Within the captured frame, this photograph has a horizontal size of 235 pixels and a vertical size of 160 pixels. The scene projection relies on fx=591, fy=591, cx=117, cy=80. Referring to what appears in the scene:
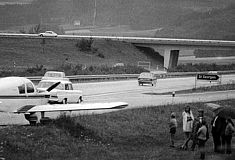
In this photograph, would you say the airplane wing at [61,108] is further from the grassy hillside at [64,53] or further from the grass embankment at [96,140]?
the grassy hillside at [64,53]

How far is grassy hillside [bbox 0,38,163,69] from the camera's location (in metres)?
77.8

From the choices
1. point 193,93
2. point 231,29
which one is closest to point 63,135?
point 193,93

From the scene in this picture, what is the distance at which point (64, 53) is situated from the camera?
8694 centimetres

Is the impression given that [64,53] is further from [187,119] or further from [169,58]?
[187,119]

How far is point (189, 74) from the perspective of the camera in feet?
252

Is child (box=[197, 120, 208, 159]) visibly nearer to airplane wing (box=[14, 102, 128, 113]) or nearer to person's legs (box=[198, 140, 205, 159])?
person's legs (box=[198, 140, 205, 159])

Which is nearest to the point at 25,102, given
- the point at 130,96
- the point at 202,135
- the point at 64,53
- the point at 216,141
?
the point at 202,135

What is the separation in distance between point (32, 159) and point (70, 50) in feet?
233

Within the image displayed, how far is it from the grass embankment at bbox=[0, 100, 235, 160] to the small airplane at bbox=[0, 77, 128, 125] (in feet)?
2.31

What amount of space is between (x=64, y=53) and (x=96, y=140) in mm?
64206

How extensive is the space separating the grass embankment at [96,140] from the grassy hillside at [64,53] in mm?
44783

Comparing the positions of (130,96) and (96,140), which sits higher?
(130,96)

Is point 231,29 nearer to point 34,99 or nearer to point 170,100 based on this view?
point 170,100

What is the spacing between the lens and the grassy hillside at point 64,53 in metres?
77.8
